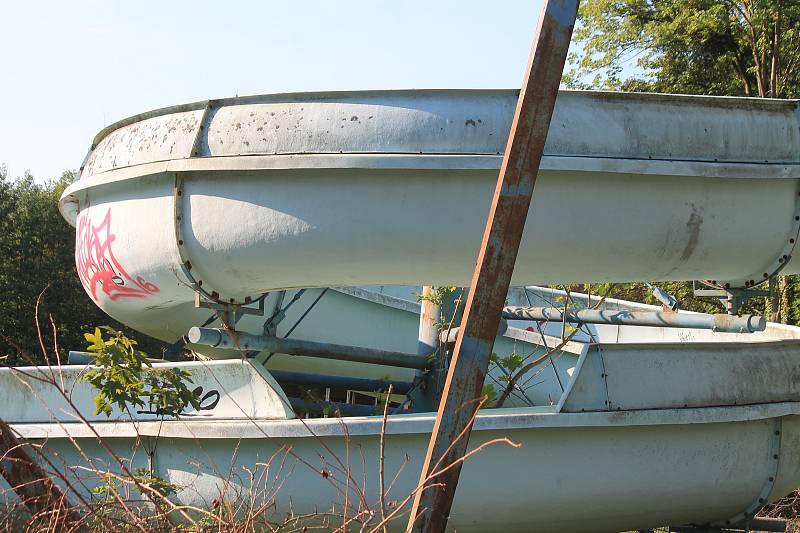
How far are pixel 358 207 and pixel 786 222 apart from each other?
191cm

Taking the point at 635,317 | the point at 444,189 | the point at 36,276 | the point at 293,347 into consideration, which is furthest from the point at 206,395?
the point at 36,276

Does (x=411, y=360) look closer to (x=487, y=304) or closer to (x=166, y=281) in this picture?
(x=166, y=281)

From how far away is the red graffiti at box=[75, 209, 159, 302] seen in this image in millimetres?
4352

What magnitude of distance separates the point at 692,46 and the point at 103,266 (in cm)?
1411

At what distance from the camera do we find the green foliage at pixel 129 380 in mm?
4082

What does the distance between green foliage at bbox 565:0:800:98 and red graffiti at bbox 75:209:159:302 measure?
1256 cm

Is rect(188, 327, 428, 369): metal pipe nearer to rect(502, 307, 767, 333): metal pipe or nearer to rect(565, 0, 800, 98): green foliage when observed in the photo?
rect(502, 307, 767, 333): metal pipe

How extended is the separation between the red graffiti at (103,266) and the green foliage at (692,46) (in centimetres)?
1256

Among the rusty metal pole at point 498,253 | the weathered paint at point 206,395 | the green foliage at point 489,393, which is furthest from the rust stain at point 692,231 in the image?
the weathered paint at point 206,395

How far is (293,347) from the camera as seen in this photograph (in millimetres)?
4758

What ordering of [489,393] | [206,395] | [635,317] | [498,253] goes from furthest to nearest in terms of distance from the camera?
[635,317] < [489,393] < [206,395] < [498,253]

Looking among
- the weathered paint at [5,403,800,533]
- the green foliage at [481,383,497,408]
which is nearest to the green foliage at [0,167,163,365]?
the green foliage at [481,383,497,408]

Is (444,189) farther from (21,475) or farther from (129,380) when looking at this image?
(21,475)

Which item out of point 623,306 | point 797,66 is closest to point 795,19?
point 797,66
